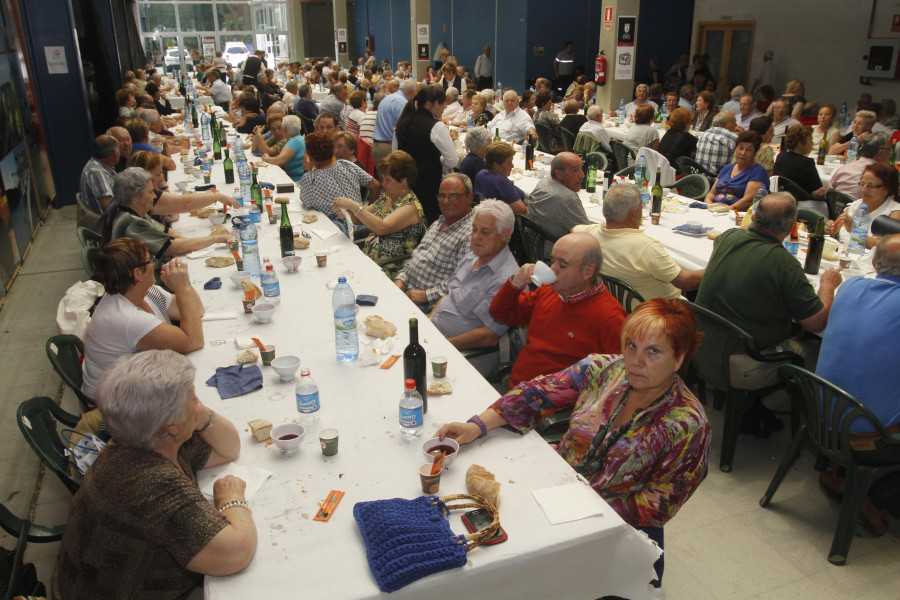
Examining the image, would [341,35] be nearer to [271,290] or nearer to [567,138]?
[567,138]

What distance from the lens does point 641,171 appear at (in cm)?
583

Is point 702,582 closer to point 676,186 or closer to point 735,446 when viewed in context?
point 735,446

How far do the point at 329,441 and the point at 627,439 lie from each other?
0.92 metres

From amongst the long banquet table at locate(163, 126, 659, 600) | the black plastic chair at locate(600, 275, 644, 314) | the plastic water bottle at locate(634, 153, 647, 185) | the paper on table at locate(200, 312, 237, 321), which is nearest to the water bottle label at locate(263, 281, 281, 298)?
the paper on table at locate(200, 312, 237, 321)

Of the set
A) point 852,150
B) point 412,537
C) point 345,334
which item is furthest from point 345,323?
point 852,150

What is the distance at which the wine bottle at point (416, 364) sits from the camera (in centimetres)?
234

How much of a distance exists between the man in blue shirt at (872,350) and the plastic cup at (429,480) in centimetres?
184

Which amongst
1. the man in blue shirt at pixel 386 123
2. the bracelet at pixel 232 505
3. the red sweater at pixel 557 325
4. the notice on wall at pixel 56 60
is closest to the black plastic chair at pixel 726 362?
the red sweater at pixel 557 325

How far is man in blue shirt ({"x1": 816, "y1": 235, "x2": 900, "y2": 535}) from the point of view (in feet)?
8.64

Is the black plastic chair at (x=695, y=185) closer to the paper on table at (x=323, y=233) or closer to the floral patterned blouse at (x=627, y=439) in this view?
the paper on table at (x=323, y=233)

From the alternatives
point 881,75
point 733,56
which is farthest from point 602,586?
point 733,56

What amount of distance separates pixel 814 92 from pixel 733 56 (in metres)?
2.28

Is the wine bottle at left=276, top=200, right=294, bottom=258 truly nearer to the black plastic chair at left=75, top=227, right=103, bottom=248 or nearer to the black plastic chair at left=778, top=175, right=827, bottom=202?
the black plastic chair at left=75, top=227, right=103, bottom=248

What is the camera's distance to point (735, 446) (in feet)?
11.1
